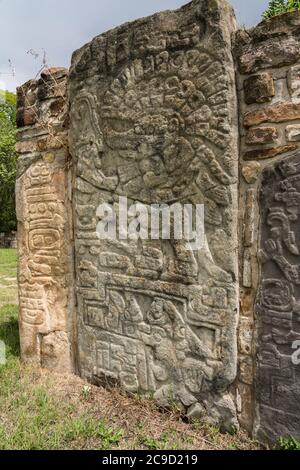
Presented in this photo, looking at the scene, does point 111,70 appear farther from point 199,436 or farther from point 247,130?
point 199,436

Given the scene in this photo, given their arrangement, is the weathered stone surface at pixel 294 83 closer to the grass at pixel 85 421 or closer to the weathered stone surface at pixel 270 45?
the weathered stone surface at pixel 270 45

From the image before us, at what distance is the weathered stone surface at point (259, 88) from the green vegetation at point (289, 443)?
1.72m

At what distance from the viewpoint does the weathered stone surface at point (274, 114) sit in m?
1.84

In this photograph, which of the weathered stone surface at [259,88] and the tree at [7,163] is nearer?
the weathered stone surface at [259,88]

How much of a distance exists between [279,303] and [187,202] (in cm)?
74

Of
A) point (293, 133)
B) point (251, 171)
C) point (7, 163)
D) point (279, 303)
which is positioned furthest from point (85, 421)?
point (7, 163)

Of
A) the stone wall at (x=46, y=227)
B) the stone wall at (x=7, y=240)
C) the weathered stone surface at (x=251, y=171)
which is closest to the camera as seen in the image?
the weathered stone surface at (x=251, y=171)

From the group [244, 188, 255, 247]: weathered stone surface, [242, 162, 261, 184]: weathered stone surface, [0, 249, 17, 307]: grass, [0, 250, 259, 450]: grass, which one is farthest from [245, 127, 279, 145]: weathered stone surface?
[0, 249, 17, 307]: grass

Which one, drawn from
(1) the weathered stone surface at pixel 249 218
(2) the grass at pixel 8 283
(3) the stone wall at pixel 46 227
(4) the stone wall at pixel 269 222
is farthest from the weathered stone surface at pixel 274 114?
(2) the grass at pixel 8 283

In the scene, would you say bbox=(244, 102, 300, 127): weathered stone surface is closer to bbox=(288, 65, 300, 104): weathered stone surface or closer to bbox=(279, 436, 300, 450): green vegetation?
bbox=(288, 65, 300, 104): weathered stone surface

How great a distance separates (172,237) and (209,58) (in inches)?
39.6

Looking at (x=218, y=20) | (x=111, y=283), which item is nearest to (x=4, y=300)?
(x=111, y=283)
